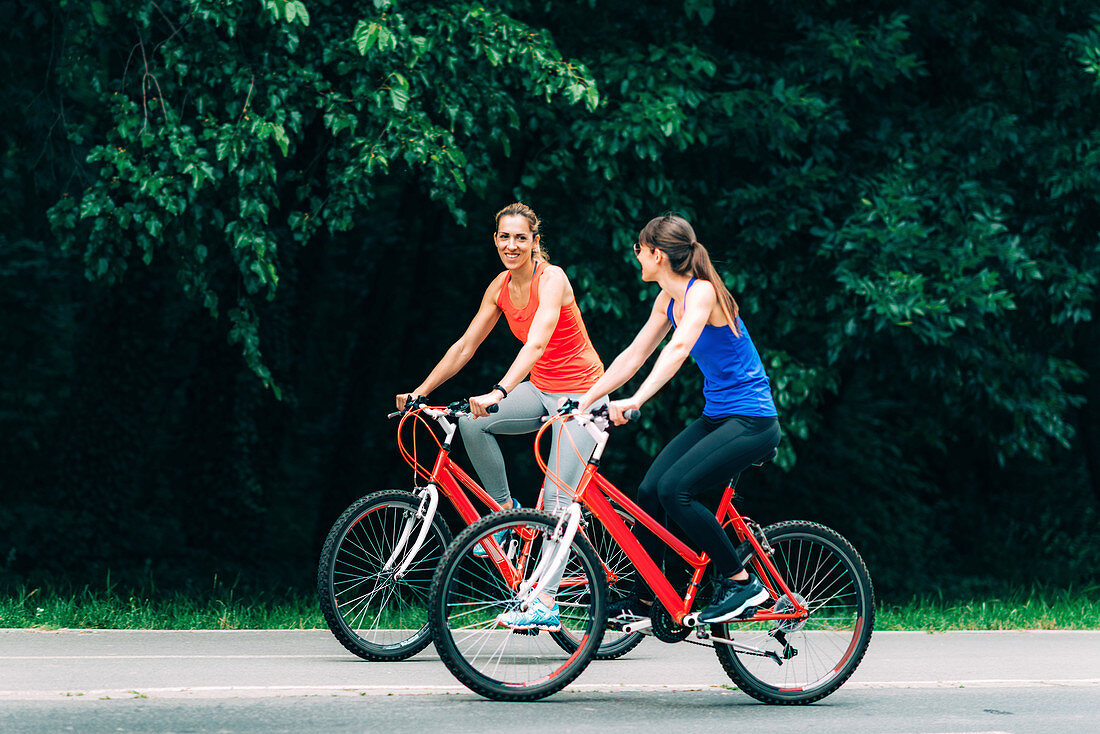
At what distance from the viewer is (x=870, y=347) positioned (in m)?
10.9

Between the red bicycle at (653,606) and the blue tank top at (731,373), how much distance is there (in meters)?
0.41

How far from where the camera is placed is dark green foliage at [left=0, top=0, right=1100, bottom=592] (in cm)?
958

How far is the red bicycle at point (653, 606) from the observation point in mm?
5910

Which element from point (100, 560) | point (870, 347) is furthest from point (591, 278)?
point (100, 560)

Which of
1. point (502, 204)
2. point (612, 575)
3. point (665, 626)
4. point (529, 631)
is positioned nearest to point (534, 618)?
point (529, 631)

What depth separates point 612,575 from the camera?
6.84 m

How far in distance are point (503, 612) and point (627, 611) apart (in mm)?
560

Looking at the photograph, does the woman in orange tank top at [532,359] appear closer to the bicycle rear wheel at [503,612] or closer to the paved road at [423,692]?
the bicycle rear wheel at [503,612]

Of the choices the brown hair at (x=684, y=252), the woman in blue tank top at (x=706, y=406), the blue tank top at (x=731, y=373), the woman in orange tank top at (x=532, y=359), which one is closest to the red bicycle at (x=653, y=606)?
the woman in blue tank top at (x=706, y=406)

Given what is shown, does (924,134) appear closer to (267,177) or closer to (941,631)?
(941,631)

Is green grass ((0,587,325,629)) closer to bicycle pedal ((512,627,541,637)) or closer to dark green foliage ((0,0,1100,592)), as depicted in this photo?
Answer: dark green foliage ((0,0,1100,592))

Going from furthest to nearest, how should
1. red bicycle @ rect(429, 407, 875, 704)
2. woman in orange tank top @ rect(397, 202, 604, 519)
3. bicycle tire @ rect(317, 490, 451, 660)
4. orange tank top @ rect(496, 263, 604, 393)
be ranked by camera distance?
orange tank top @ rect(496, 263, 604, 393), woman in orange tank top @ rect(397, 202, 604, 519), bicycle tire @ rect(317, 490, 451, 660), red bicycle @ rect(429, 407, 875, 704)

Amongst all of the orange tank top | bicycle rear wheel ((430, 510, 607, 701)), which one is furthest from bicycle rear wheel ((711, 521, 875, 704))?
the orange tank top

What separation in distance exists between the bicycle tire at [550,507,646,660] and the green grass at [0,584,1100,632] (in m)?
1.05
